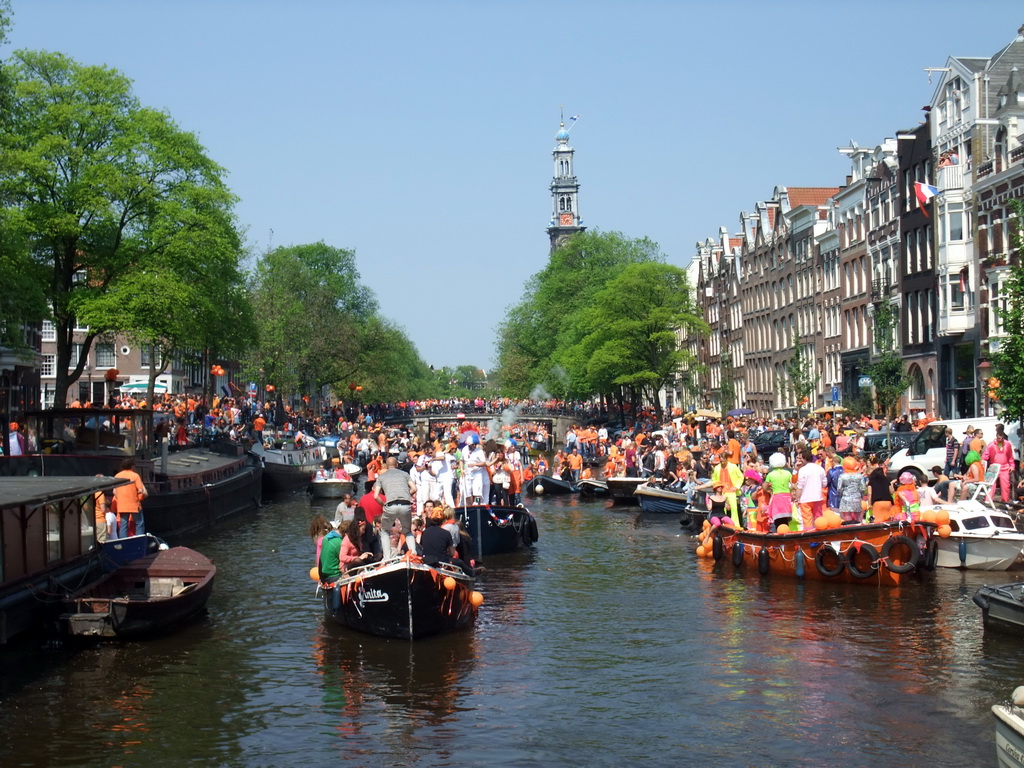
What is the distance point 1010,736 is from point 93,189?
4264 cm

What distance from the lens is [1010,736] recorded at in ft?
34.3

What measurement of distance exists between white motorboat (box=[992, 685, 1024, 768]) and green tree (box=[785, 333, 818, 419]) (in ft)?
202

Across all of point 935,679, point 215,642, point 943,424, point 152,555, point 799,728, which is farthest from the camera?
point 943,424

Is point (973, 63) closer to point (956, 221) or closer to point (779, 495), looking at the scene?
point (956, 221)

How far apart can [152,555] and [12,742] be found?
347 inches

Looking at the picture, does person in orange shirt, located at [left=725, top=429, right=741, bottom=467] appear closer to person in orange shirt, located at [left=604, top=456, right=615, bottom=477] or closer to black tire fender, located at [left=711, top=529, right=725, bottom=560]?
black tire fender, located at [left=711, top=529, right=725, bottom=560]

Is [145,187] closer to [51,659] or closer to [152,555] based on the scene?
[152,555]

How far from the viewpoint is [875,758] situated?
14.1m

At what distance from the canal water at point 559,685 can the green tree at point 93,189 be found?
2523 cm

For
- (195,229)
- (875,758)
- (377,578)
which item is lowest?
(875,758)

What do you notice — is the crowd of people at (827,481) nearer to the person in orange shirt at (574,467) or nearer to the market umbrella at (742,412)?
the person in orange shirt at (574,467)

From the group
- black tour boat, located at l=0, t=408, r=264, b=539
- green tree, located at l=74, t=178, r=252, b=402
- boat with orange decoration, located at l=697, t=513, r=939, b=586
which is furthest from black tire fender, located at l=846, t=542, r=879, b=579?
green tree, located at l=74, t=178, r=252, b=402

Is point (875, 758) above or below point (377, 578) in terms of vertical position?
below

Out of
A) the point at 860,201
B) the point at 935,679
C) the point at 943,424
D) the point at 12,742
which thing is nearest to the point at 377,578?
the point at 12,742
